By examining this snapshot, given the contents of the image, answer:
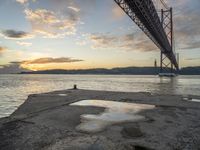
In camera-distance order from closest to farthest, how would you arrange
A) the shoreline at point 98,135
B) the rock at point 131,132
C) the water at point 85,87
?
the shoreline at point 98,135 < the rock at point 131,132 < the water at point 85,87

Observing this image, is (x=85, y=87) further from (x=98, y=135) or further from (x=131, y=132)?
(x=98, y=135)

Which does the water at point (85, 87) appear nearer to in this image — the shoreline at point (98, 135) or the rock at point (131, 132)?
the shoreline at point (98, 135)

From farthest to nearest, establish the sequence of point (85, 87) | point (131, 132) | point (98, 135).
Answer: point (85, 87) < point (131, 132) < point (98, 135)

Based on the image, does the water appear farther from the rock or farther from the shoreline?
the rock

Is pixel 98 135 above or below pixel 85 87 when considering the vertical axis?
above

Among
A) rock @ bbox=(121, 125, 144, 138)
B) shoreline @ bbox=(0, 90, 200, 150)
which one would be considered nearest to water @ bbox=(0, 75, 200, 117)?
shoreline @ bbox=(0, 90, 200, 150)

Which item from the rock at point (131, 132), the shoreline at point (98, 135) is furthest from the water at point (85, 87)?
the rock at point (131, 132)

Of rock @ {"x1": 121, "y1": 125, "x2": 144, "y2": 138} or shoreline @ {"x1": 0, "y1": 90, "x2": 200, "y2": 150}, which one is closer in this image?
shoreline @ {"x1": 0, "y1": 90, "x2": 200, "y2": 150}

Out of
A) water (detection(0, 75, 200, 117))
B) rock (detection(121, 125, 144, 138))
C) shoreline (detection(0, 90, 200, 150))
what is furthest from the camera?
water (detection(0, 75, 200, 117))

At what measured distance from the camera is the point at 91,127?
6.51 m

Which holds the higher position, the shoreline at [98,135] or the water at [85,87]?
the shoreline at [98,135]

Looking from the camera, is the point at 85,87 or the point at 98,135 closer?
the point at 98,135

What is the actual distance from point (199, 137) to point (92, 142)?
9.41 feet

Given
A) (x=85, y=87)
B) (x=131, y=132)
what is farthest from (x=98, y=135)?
(x=85, y=87)
